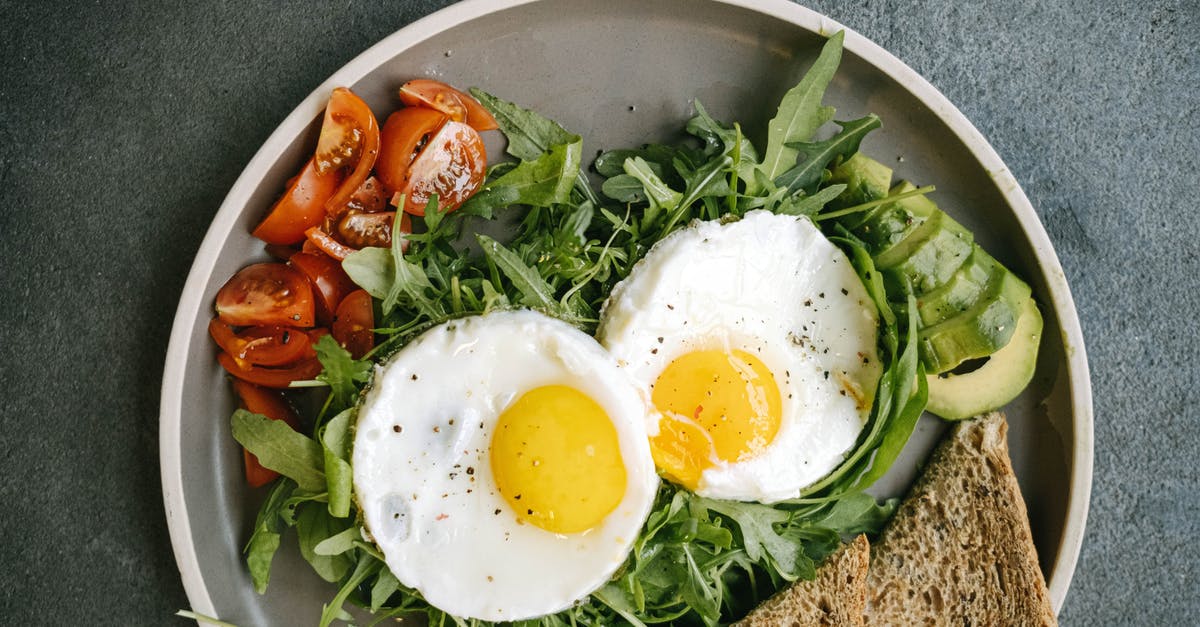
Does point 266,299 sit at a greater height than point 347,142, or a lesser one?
lesser

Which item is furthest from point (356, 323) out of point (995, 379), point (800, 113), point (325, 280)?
point (995, 379)

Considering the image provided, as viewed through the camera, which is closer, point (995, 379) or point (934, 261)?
point (934, 261)

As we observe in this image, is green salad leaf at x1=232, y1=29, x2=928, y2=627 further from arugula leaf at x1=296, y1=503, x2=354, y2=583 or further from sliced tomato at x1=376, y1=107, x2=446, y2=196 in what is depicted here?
sliced tomato at x1=376, y1=107, x2=446, y2=196

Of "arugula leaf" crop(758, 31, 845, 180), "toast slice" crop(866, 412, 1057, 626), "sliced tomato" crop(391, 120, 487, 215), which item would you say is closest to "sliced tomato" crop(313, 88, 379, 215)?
"sliced tomato" crop(391, 120, 487, 215)

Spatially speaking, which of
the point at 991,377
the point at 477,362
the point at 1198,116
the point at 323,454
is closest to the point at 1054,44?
the point at 1198,116

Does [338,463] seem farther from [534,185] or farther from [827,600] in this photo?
[827,600]

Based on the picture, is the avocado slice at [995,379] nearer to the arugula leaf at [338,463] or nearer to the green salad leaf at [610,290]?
the green salad leaf at [610,290]
